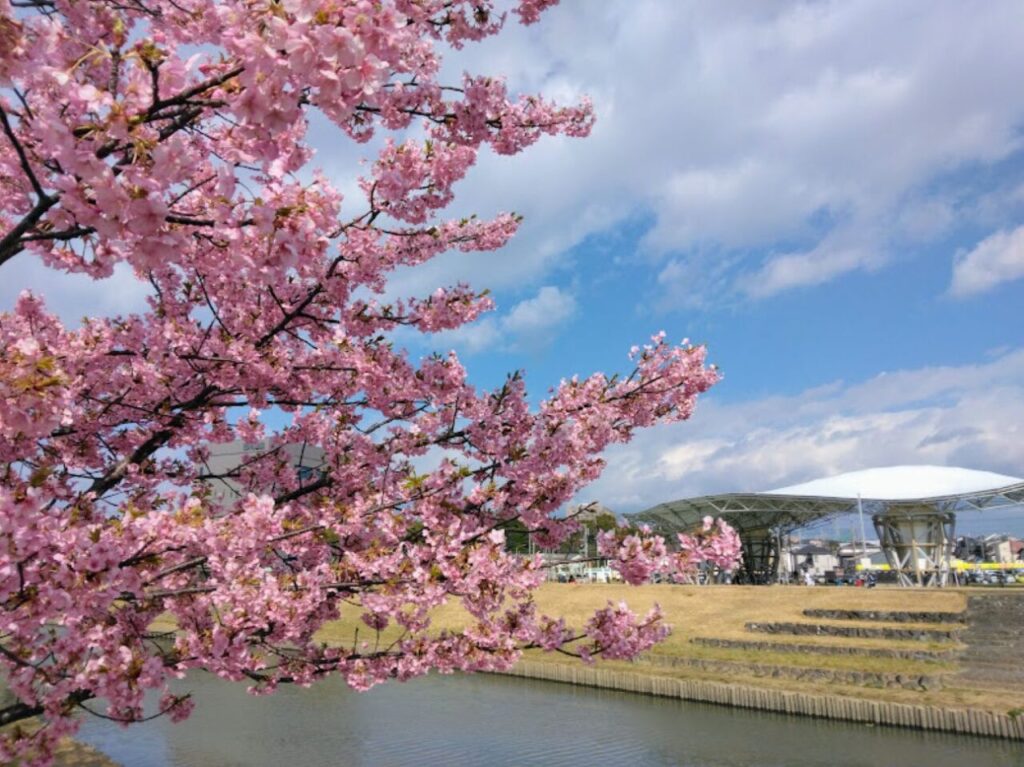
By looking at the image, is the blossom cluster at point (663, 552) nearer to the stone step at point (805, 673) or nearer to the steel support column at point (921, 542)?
the stone step at point (805, 673)

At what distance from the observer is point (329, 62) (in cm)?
253

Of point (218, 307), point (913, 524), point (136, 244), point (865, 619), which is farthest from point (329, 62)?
point (913, 524)

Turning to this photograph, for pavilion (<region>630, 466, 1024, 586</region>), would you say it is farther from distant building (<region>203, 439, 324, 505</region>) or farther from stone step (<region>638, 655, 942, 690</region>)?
distant building (<region>203, 439, 324, 505</region>)

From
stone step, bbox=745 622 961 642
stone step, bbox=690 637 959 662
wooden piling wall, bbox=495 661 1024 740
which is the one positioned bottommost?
wooden piling wall, bbox=495 661 1024 740

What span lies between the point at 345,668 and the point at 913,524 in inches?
1639

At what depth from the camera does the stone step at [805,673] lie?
719 inches

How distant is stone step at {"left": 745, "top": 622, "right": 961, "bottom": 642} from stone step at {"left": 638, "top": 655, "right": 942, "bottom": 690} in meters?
3.62

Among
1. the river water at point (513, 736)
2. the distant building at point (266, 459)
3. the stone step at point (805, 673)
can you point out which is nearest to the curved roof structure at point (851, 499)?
the stone step at point (805, 673)

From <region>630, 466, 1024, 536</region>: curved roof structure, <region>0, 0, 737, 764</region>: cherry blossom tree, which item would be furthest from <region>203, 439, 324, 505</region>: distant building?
<region>630, 466, 1024, 536</region>: curved roof structure

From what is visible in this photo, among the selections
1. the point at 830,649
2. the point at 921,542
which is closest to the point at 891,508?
the point at 921,542

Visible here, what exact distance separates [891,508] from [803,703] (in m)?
Result: 25.8

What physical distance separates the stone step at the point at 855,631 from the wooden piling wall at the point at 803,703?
19.4 feet

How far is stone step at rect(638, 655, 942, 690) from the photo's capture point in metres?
18.2

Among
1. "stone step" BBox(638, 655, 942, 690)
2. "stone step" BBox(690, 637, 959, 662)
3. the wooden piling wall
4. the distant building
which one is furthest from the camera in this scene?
"stone step" BBox(690, 637, 959, 662)
